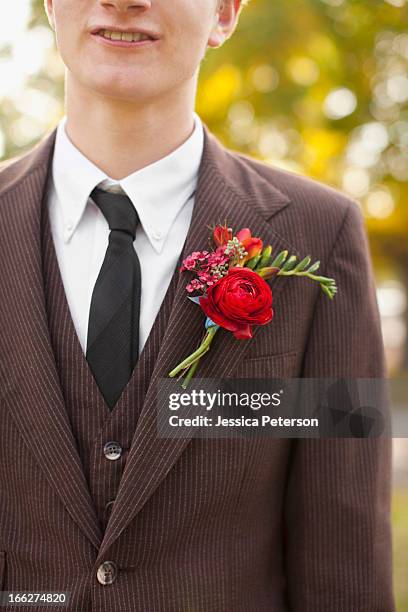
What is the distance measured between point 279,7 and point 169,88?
7.59 feet

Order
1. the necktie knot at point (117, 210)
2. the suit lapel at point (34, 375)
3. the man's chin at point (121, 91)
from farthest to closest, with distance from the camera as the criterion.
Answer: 1. the necktie knot at point (117, 210)
2. the man's chin at point (121, 91)
3. the suit lapel at point (34, 375)

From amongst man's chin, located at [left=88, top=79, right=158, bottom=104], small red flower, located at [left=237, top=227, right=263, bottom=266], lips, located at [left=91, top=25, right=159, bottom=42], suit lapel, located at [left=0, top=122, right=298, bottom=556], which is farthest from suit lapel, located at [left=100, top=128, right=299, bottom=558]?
lips, located at [left=91, top=25, right=159, bottom=42]

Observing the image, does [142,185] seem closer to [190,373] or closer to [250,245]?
[250,245]

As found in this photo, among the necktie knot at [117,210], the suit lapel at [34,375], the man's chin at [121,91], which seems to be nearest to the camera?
the suit lapel at [34,375]

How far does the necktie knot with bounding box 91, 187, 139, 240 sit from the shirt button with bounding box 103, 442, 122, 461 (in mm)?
616

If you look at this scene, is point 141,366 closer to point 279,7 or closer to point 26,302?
point 26,302

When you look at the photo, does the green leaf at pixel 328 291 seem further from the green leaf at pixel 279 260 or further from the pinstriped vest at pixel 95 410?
the pinstriped vest at pixel 95 410

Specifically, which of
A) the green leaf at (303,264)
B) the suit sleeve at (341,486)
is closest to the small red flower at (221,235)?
the green leaf at (303,264)

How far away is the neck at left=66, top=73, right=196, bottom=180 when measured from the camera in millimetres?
2387

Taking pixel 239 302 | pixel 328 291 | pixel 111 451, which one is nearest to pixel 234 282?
pixel 239 302

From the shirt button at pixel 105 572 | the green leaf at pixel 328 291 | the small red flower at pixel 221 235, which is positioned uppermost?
the small red flower at pixel 221 235

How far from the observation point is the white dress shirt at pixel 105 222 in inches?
92.1

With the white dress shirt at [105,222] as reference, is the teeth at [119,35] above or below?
above

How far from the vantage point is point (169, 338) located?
2.22 m
